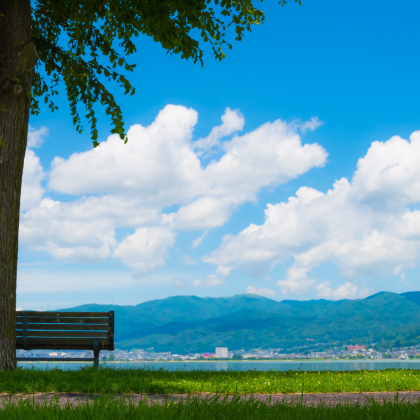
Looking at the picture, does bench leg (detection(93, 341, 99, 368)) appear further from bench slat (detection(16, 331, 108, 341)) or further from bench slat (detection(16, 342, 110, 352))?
bench slat (detection(16, 331, 108, 341))

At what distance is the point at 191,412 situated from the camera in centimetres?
369

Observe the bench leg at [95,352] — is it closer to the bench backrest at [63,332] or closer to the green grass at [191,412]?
the bench backrest at [63,332]

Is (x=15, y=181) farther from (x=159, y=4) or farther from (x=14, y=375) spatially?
(x=159, y=4)

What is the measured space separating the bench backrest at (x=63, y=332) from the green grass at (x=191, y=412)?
8.05m

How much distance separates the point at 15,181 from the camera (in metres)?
9.73

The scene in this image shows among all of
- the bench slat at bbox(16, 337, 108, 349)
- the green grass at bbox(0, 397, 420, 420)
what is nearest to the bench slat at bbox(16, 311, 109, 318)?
the bench slat at bbox(16, 337, 108, 349)

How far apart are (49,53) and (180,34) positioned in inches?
160

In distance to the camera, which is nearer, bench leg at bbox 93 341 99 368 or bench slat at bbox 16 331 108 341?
bench leg at bbox 93 341 99 368

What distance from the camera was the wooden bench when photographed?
475 inches

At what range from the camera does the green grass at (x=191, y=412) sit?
3.56 m

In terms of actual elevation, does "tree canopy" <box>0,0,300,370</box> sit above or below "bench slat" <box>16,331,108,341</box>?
above

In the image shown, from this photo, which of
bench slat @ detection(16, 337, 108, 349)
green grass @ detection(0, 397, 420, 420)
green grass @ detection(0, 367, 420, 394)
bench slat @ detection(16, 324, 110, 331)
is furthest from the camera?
bench slat @ detection(16, 324, 110, 331)

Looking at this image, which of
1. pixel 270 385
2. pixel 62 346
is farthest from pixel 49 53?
pixel 270 385

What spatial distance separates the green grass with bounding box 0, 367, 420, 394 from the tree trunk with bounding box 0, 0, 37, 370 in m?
1.35
